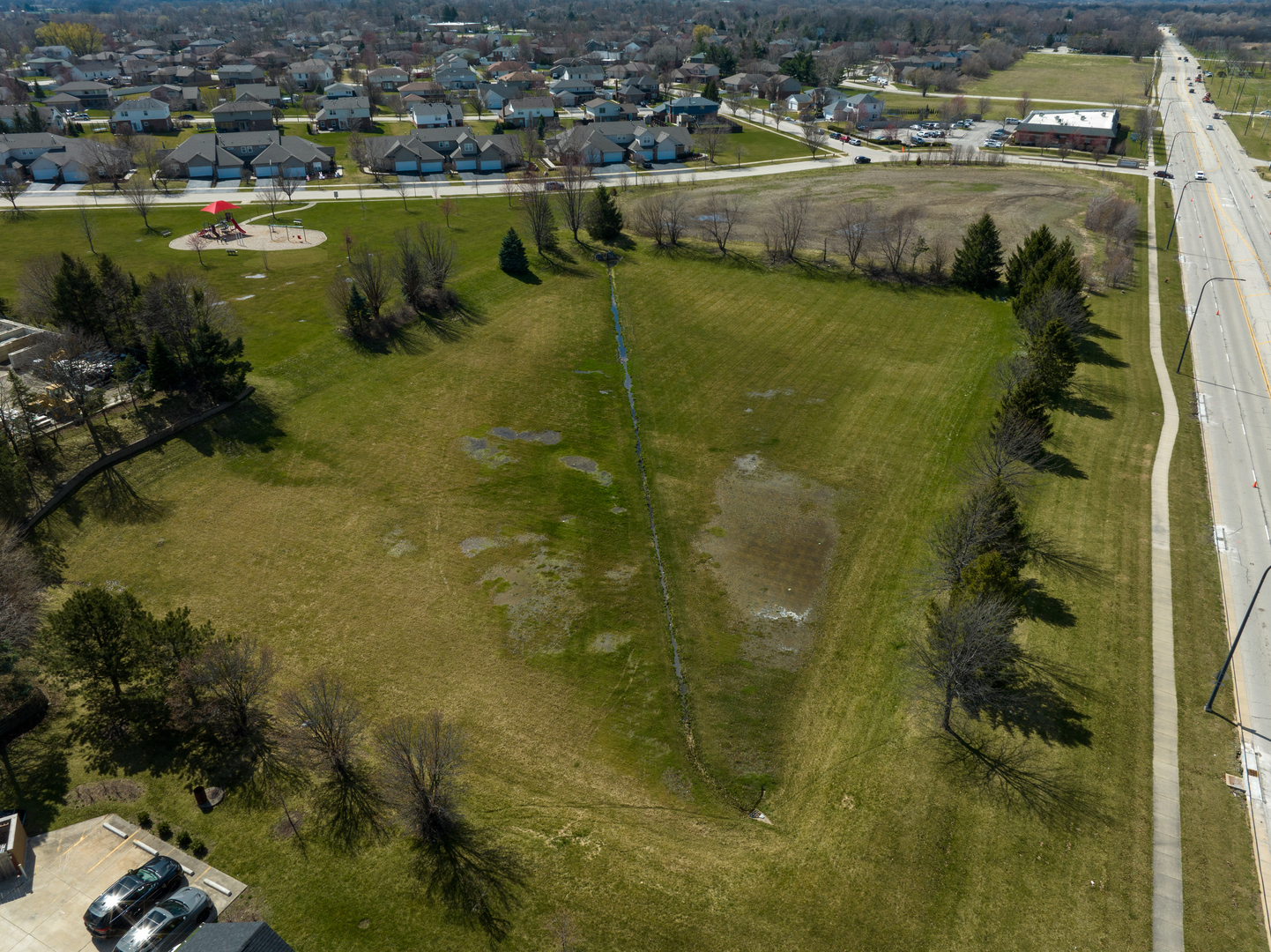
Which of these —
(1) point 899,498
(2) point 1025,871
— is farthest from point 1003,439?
(2) point 1025,871

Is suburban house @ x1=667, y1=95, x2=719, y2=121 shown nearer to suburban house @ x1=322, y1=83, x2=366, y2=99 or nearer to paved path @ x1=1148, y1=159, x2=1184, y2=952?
suburban house @ x1=322, y1=83, x2=366, y2=99

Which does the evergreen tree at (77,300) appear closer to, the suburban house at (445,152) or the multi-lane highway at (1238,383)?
the suburban house at (445,152)

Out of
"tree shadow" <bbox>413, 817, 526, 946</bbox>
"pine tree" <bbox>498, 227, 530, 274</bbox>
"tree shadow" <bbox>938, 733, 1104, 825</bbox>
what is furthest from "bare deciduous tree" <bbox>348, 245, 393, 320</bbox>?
"tree shadow" <bbox>938, 733, 1104, 825</bbox>

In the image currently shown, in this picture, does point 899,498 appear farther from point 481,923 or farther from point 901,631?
point 481,923

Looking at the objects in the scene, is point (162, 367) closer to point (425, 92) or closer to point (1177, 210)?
point (1177, 210)

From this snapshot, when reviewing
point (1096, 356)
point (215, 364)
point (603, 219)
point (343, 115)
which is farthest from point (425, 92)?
point (1096, 356)

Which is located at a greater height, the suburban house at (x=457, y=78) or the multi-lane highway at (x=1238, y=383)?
the suburban house at (x=457, y=78)

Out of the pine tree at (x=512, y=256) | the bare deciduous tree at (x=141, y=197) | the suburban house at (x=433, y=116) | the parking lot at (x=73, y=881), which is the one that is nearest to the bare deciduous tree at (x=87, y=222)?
the bare deciduous tree at (x=141, y=197)
